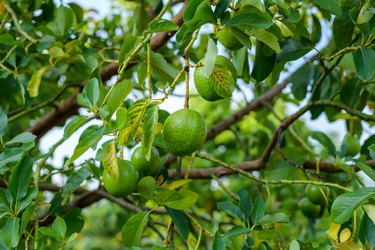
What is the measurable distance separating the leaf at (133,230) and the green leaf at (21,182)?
0.69 feet

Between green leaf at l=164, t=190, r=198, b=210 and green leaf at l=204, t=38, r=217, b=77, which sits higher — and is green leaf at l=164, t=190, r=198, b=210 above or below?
below

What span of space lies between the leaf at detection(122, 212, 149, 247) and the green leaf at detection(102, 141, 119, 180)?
0.18m

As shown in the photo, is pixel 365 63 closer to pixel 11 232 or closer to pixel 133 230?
pixel 133 230

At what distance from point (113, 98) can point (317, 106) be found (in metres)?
0.77

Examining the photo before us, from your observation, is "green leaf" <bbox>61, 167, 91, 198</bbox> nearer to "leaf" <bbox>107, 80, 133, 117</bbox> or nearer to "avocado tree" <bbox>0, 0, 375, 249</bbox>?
"avocado tree" <bbox>0, 0, 375, 249</bbox>

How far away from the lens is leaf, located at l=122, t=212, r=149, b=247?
44.0 inches

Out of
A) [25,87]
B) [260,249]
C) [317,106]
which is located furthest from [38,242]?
[317,106]

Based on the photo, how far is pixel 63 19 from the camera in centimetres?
166

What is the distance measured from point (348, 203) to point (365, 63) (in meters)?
0.30

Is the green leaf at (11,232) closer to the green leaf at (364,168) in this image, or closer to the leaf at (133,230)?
the leaf at (133,230)

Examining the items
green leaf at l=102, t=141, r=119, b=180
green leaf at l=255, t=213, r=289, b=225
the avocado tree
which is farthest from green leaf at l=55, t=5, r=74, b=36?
green leaf at l=255, t=213, r=289, b=225

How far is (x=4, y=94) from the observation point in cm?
198

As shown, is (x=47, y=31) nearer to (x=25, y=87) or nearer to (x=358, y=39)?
(x=25, y=87)

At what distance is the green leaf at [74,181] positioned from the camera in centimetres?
127
